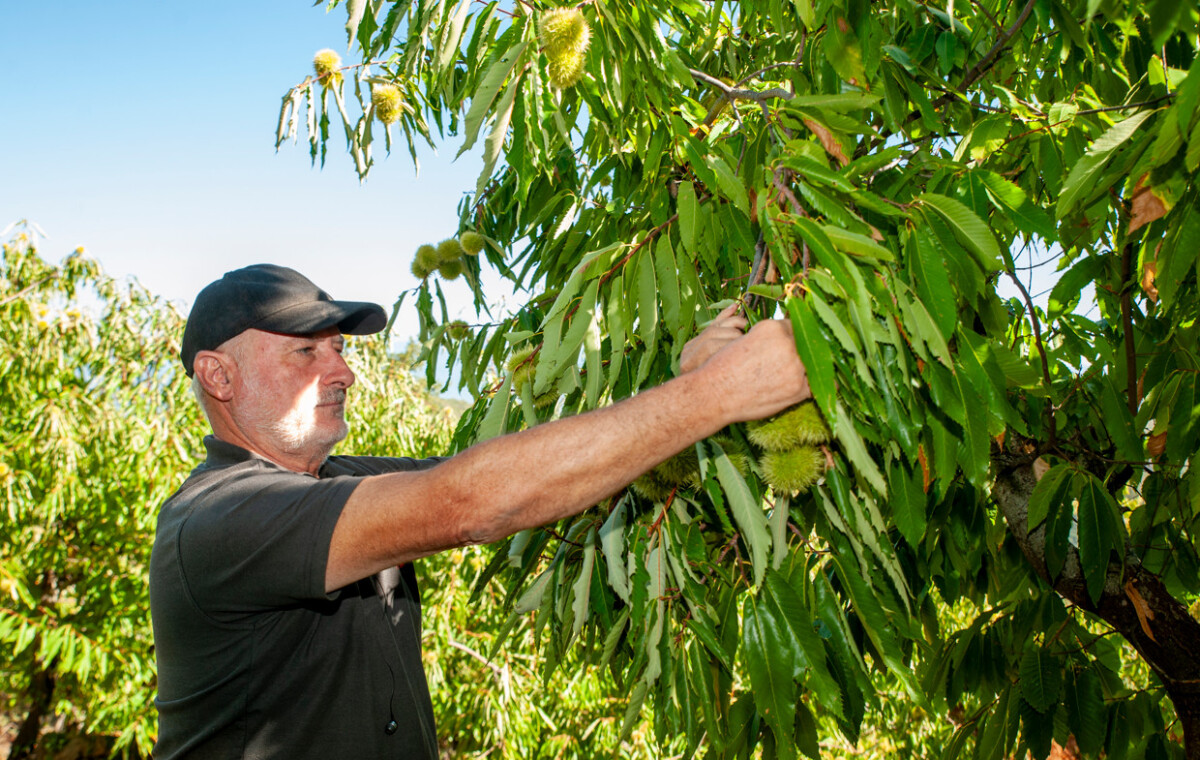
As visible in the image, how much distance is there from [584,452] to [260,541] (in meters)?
0.50

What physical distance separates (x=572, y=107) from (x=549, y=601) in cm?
88

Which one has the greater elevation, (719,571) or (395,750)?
(719,571)

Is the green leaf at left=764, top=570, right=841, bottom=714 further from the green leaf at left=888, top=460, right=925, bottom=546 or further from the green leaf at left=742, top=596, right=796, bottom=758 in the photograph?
the green leaf at left=888, top=460, right=925, bottom=546

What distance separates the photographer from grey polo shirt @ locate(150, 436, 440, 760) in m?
1.17

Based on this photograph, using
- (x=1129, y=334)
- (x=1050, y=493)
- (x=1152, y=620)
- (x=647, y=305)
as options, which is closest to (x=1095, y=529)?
(x=1050, y=493)

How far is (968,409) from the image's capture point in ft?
3.52

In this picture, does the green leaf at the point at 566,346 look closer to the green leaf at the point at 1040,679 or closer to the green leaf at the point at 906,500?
the green leaf at the point at 906,500

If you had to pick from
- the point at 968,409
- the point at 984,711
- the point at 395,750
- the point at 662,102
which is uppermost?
the point at 662,102

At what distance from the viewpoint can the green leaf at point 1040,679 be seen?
1729mm

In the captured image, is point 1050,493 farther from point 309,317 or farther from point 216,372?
point 216,372

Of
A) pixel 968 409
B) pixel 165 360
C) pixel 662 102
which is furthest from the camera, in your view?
pixel 165 360

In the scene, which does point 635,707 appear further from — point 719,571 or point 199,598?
point 199,598

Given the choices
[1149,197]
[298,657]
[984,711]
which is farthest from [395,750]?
[1149,197]

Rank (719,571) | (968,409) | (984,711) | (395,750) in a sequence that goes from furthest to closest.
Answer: (984,711) < (395,750) < (719,571) < (968,409)
